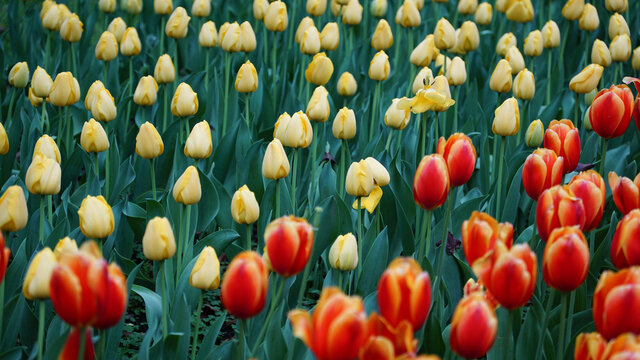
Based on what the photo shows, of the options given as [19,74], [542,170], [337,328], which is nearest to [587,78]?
[542,170]

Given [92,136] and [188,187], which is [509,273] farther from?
[92,136]

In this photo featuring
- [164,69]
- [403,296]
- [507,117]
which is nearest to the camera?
[403,296]

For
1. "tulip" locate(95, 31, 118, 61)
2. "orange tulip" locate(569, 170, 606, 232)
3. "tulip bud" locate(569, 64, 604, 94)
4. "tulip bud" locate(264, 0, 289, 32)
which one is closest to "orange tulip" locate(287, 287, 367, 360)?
"orange tulip" locate(569, 170, 606, 232)

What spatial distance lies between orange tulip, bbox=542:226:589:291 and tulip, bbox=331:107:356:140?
121cm

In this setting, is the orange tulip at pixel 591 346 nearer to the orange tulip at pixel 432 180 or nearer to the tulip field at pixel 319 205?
the tulip field at pixel 319 205

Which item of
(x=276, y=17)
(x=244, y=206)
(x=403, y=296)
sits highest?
(x=276, y=17)

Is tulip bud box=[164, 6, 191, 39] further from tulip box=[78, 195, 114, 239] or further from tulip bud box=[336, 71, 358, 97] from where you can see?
tulip box=[78, 195, 114, 239]

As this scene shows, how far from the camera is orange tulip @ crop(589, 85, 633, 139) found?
204cm

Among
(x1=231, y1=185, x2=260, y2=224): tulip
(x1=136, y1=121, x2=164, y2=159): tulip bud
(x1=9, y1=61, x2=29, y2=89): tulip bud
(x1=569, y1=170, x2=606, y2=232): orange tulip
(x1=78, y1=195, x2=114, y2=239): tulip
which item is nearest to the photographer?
(x1=569, y1=170, x2=606, y2=232): orange tulip

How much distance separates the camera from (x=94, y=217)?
1.73 metres

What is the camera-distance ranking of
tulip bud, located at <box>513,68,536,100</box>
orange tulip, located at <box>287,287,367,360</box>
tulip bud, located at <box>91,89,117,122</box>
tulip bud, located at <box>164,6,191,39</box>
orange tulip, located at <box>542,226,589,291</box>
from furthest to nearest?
tulip bud, located at <box>164,6,191,39</box> → tulip bud, located at <box>513,68,536,100</box> → tulip bud, located at <box>91,89,117,122</box> → orange tulip, located at <box>542,226,589,291</box> → orange tulip, located at <box>287,287,367,360</box>

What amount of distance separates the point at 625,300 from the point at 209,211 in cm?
162

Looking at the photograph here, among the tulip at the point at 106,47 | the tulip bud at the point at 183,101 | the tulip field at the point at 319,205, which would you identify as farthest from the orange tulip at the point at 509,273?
the tulip at the point at 106,47

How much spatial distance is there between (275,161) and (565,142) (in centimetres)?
77
